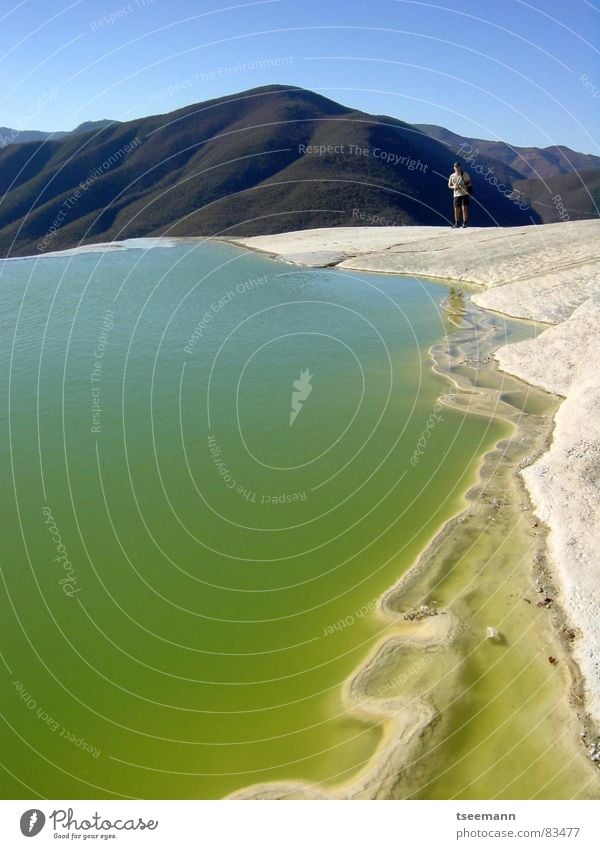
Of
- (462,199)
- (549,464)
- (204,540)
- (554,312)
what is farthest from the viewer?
(554,312)

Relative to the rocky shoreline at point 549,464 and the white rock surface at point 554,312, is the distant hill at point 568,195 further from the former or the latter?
the rocky shoreline at point 549,464

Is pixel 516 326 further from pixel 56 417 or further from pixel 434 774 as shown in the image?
pixel 434 774

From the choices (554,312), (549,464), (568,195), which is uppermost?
(568,195)

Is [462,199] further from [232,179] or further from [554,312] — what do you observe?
[232,179]

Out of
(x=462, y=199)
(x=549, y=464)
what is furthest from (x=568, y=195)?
(x=549, y=464)

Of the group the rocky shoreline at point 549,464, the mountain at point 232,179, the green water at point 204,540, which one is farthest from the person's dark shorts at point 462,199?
the mountain at point 232,179

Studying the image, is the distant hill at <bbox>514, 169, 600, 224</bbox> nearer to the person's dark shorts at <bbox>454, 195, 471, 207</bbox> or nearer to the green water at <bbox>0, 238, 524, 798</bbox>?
the person's dark shorts at <bbox>454, 195, 471, 207</bbox>

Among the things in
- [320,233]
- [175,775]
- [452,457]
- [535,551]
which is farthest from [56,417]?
[320,233]
